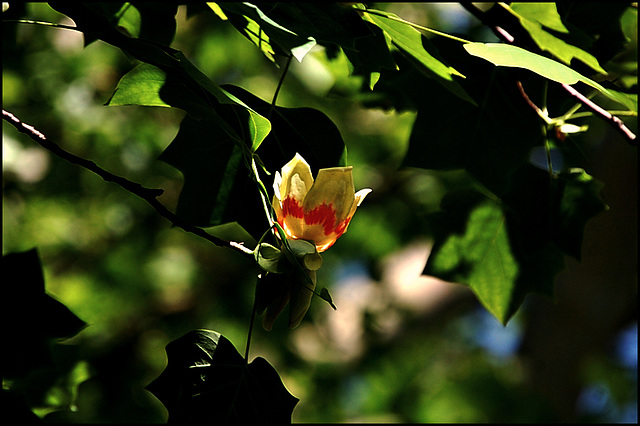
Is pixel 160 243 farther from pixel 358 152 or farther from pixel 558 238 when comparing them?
pixel 558 238

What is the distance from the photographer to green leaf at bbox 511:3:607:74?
0.75m

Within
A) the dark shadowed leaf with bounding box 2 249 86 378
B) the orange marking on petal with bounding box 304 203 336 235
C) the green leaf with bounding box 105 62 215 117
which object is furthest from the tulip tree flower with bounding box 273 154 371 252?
the dark shadowed leaf with bounding box 2 249 86 378

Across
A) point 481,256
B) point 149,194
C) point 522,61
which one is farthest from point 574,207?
point 149,194

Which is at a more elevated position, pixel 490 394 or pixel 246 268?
pixel 246 268

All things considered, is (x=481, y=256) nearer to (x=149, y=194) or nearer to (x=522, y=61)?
(x=522, y=61)

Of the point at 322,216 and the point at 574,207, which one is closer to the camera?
the point at 322,216

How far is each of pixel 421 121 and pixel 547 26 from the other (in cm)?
19

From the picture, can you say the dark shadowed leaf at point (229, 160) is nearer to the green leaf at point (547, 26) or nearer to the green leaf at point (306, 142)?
the green leaf at point (306, 142)

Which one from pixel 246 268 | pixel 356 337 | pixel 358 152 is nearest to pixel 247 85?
pixel 358 152

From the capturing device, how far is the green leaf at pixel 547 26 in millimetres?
752

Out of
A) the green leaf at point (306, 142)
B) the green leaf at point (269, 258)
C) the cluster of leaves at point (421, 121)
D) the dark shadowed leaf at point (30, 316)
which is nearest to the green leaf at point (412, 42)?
the cluster of leaves at point (421, 121)

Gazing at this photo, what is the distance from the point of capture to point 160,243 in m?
2.88

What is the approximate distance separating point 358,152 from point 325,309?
65cm

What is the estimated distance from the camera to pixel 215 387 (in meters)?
0.65
